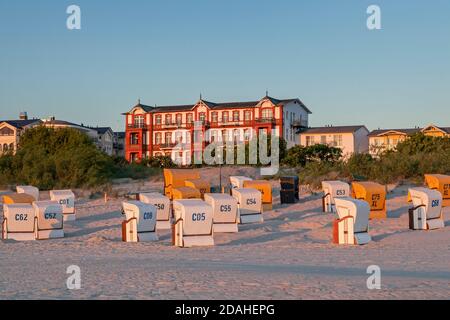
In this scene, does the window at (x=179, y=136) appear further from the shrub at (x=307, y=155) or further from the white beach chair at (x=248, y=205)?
the white beach chair at (x=248, y=205)

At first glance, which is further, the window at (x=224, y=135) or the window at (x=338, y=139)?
the window at (x=338, y=139)

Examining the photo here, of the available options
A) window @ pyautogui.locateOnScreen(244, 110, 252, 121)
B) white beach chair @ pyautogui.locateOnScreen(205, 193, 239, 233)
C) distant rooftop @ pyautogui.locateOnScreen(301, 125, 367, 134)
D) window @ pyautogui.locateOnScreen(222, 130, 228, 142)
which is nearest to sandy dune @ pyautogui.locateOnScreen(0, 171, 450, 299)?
white beach chair @ pyautogui.locateOnScreen(205, 193, 239, 233)

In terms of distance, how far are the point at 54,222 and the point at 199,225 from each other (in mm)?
4516

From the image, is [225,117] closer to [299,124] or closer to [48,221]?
[299,124]

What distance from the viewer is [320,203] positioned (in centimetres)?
2484

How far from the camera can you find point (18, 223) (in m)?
16.7

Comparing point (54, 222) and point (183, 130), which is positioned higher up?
point (183, 130)

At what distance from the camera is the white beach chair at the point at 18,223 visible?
16.7m

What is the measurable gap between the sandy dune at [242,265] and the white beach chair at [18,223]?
74cm

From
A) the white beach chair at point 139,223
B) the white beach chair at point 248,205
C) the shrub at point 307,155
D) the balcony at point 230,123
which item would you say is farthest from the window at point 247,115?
the white beach chair at point 139,223

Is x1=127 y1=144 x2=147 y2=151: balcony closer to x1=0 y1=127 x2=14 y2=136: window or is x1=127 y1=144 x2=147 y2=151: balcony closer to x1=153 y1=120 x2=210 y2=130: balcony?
x1=153 y1=120 x2=210 y2=130: balcony

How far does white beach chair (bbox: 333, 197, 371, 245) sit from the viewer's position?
1491 centimetres
